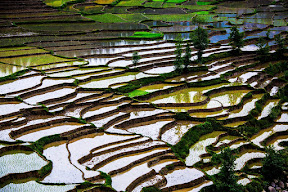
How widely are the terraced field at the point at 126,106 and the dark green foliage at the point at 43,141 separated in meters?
0.03

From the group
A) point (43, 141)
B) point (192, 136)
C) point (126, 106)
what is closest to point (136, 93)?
point (126, 106)

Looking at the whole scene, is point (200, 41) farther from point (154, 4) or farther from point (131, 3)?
point (131, 3)

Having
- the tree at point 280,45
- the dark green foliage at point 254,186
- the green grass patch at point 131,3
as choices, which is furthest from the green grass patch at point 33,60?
the green grass patch at point 131,3

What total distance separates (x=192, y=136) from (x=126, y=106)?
296cm

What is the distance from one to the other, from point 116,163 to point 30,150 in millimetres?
2514

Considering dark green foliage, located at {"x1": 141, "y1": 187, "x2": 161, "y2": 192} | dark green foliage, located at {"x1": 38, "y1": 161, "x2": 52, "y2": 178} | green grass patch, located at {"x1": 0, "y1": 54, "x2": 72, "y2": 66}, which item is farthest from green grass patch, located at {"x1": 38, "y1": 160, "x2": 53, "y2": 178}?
green grass patch, located at {"x1": 0, "y1": 54, "x2": 72, "y2": 66}

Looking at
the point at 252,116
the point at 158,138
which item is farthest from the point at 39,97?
the point at 252,116

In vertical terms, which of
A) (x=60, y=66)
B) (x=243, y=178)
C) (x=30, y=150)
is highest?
(x=60, y=66)

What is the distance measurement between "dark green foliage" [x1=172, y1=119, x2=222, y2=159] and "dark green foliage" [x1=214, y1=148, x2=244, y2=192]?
1.58 meters

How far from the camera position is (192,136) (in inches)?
511

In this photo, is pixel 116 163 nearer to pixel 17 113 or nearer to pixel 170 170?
pixel 170 170

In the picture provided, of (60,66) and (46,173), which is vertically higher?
(60,66)

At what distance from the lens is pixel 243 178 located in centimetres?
1094

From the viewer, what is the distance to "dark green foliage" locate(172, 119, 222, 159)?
12.0 meters
